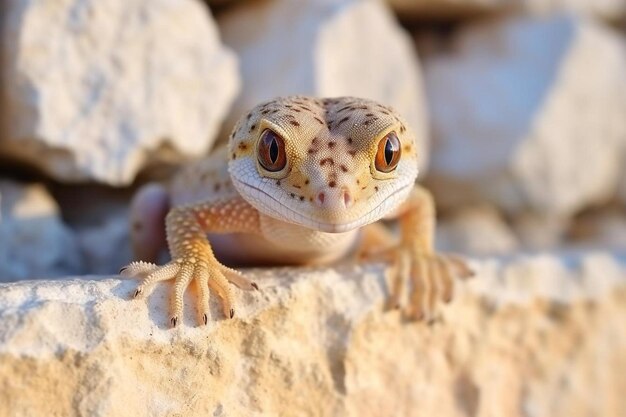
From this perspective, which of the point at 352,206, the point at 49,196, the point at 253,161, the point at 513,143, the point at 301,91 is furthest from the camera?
the point at 513,143

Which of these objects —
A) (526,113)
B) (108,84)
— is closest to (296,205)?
(108,84)

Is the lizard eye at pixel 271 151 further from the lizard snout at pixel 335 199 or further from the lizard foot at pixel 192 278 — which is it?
the lizard foot at pixel 192 278

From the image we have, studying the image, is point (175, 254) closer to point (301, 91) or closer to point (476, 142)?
point (301, 91)

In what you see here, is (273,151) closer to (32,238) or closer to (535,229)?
(32,238)

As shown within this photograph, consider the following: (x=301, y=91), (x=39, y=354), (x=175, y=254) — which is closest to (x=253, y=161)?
(x=175, y=254)

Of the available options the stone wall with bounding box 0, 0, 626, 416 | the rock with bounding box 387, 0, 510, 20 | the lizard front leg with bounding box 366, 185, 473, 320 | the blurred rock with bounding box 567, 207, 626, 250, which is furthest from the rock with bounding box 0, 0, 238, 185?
the blurred rock with bounding box 567, 207, 626, 250

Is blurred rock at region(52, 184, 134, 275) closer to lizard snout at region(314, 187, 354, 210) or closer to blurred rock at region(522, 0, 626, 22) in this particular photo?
lizard snout at region(314, 187, 354, 210)
